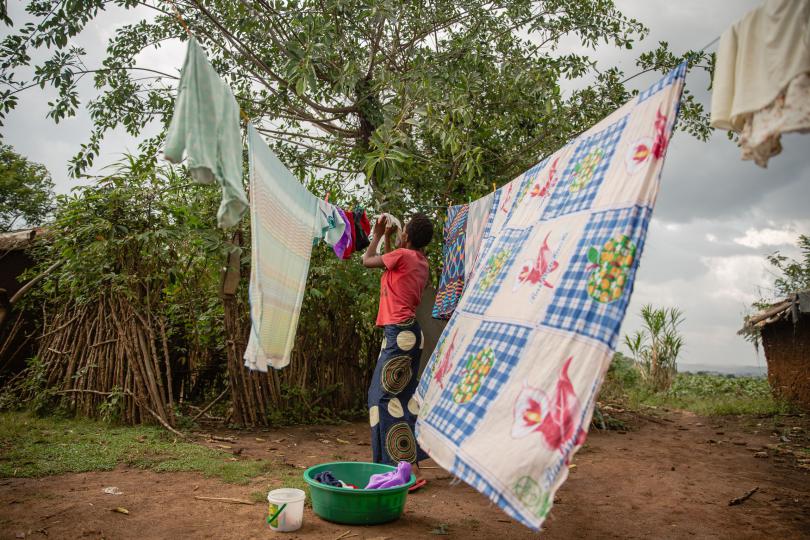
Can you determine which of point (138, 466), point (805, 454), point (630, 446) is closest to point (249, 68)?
point (138, 466)

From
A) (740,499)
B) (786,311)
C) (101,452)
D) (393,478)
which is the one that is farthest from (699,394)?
(101,452)

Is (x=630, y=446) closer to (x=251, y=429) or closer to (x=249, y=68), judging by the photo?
(x=251, y=429)

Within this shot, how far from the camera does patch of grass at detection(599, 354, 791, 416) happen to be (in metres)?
6.86

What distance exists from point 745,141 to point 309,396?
13.6 ft

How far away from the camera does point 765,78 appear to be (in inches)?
59.2

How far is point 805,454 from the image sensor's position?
176 inches

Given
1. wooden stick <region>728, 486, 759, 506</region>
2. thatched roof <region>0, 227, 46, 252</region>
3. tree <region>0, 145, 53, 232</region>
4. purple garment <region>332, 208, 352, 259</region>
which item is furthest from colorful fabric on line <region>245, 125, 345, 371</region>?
tree <region>0, 145, 53, 232</region>

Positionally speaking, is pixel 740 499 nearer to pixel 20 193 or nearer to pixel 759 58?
pixel 759 58

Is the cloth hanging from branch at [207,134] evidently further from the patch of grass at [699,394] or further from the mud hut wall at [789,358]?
the mud hut wall at [789,358]

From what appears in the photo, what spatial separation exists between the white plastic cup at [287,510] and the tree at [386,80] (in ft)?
6.34

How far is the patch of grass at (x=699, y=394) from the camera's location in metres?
6.86

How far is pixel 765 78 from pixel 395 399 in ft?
7.35

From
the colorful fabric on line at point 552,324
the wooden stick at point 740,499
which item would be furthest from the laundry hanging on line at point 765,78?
the wooden stick at point 740,499

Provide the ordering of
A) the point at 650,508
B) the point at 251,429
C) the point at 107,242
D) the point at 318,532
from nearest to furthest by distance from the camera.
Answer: the point at 318,532 → the point at 650,508 → the point at 107,242 → the point at 251,429
